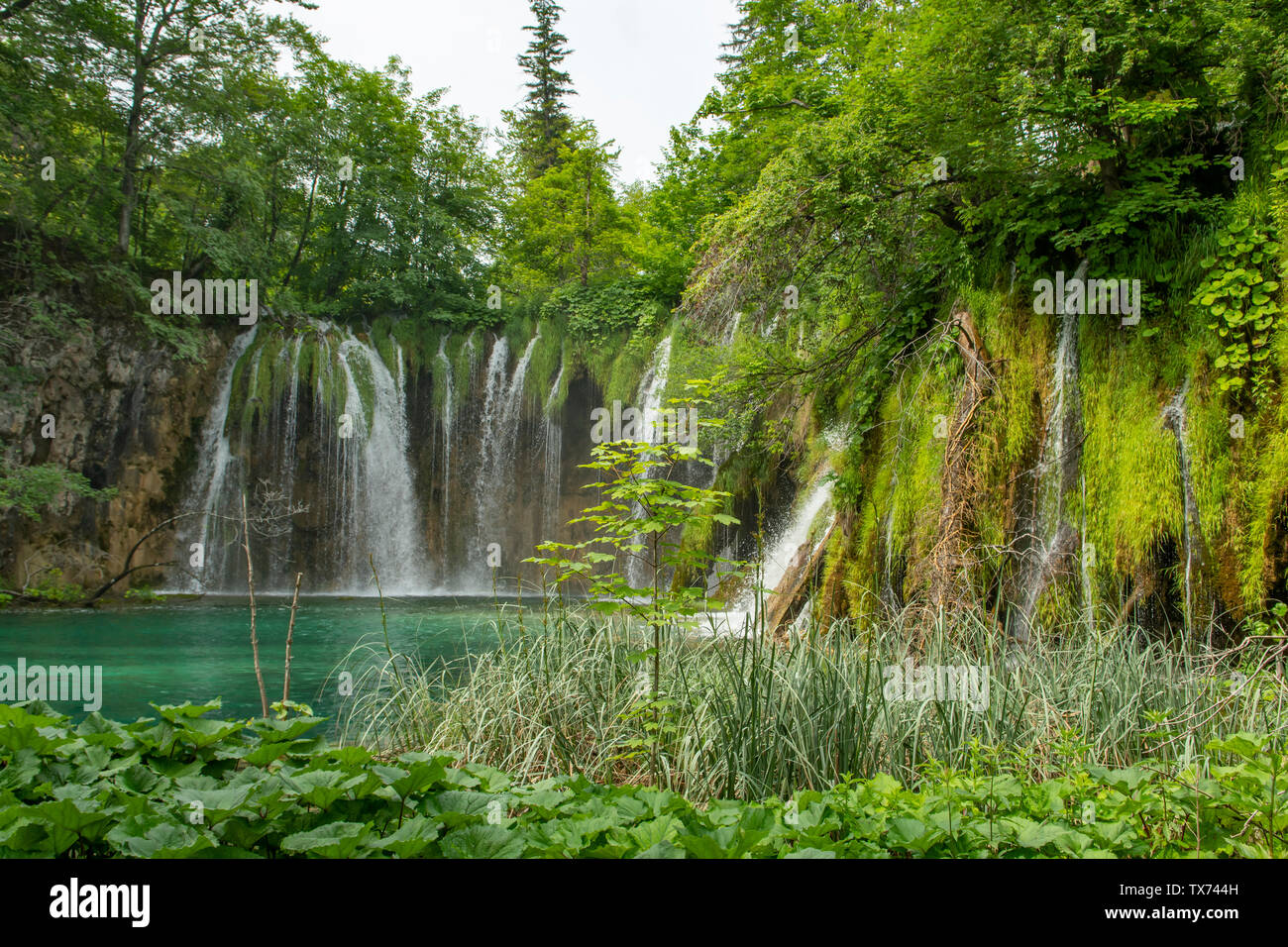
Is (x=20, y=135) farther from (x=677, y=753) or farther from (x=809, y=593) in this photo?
(x=677, y=753)

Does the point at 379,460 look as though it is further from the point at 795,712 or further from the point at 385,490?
the point at 795,712

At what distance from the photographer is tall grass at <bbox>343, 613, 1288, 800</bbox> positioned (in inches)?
132

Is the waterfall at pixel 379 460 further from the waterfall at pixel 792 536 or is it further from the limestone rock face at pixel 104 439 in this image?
the waterfall at pixel 792 536

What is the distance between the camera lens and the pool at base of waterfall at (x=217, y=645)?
7760 millimetres

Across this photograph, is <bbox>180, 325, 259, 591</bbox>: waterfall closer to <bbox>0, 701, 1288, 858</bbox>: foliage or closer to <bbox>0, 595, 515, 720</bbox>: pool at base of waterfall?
<bbox>0, 595, 515, 720</bbox>: pool at base of waterfall

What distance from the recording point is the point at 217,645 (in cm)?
1087

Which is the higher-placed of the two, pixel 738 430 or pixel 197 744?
pixel 738 430

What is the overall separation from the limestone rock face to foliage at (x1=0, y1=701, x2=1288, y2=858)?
16.2 meters

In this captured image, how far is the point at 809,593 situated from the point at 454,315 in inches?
600

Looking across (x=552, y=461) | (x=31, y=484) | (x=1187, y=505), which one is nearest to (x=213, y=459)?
(x=31, y=484)

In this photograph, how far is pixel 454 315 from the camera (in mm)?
20828

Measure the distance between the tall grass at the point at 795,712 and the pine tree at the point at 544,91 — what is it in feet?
103
